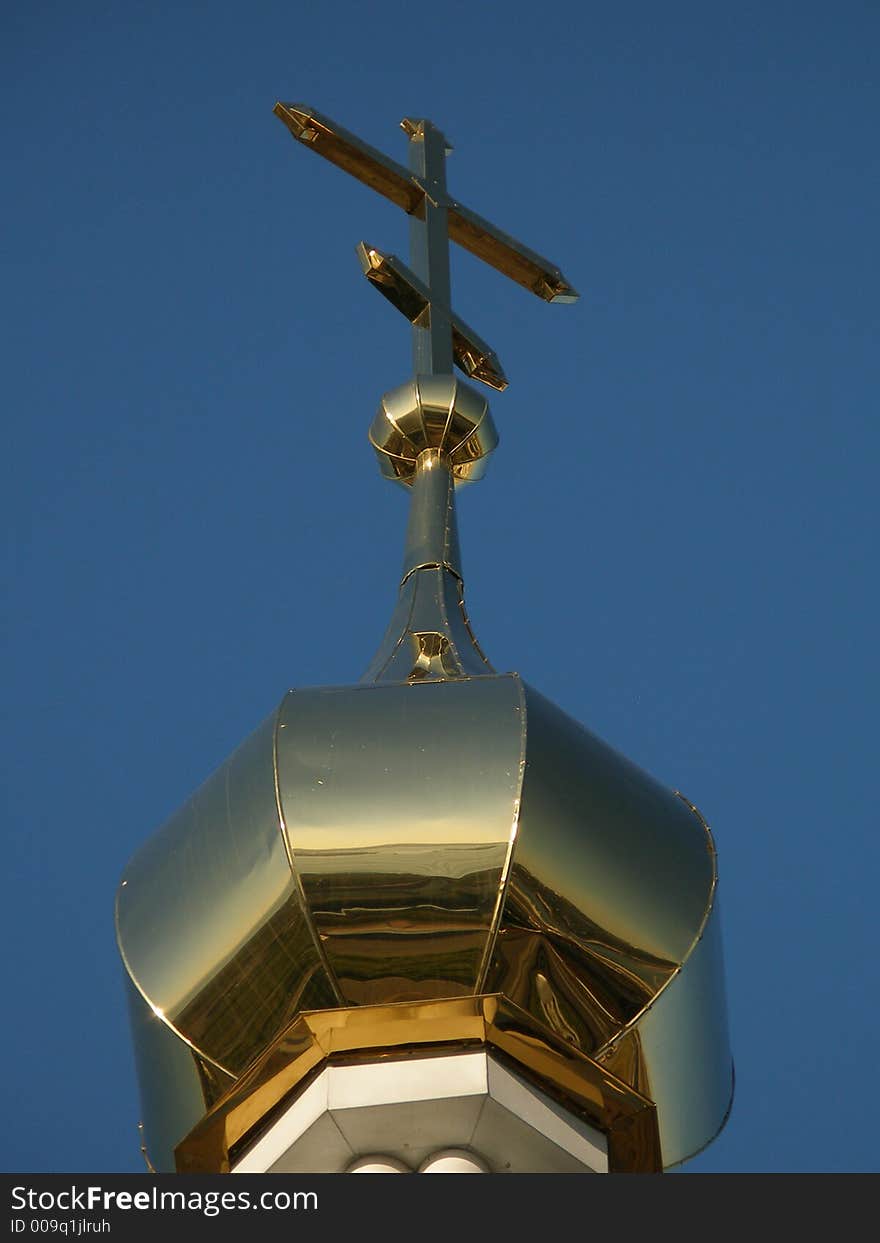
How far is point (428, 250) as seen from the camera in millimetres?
12953

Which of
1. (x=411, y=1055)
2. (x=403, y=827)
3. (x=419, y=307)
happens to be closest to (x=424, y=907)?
(x=403, y=827)

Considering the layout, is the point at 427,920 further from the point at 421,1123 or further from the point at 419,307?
the point at 419,307

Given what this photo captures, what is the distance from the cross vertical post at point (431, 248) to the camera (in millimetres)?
12578

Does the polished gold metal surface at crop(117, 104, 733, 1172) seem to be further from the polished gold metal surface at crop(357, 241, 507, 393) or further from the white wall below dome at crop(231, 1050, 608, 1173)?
the polished gold metal surface at crop(357, 241, 507, 393)

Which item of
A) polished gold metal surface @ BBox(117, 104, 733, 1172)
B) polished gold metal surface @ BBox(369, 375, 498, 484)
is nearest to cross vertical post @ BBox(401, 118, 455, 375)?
polished gold metal surface @ BBox(369, 375, 498, 484)

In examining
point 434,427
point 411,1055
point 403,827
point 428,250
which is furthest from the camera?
point 428,250

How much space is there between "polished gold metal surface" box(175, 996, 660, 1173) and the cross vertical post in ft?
15.0

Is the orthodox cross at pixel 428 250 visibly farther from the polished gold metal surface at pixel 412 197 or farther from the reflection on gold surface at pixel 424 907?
the reflection on gold surface at pixel 424 907

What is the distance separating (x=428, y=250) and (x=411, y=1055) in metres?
5.58

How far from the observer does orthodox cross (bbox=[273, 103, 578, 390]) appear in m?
12.5

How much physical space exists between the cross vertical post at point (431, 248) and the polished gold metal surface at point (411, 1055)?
457cm

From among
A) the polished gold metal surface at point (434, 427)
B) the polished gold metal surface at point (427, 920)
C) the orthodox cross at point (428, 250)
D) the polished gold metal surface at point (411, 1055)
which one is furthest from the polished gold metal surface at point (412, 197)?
the polished gold metal surface at point (411, 1055)
